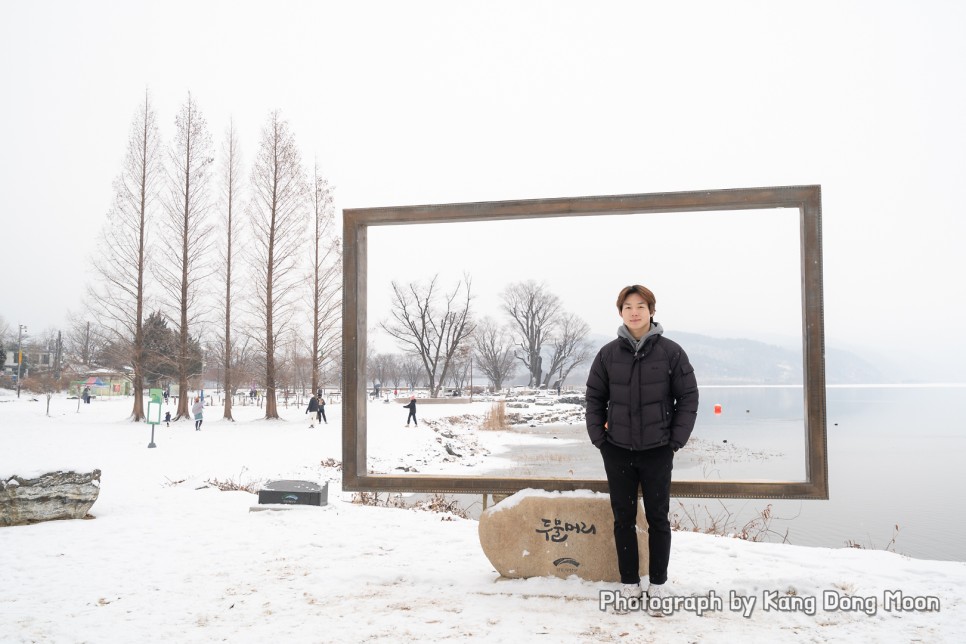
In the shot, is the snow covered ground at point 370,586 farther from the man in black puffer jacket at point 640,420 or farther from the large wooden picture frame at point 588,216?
the large wooden picture frame at point 588,216

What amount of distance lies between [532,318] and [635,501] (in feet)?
7.45

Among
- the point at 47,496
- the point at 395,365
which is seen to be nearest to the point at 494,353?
the point at 47,496

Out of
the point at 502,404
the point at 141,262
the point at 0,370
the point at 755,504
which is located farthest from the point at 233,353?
the point at 0,370

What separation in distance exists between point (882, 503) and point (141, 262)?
23065 mm

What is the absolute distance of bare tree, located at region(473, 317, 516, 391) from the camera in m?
6.21

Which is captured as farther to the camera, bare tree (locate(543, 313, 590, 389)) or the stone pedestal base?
bare tree (locate(543, 313, 590, 389))

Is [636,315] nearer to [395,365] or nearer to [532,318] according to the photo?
[532,318]

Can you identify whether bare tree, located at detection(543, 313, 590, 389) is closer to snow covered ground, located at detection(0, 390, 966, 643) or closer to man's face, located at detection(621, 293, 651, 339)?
man's face, located at detection(621, 293, 651, 339)

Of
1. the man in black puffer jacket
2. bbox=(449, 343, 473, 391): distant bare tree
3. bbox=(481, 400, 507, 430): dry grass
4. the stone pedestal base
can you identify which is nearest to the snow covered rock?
bbox=(449, 343, 473, 391): distant bare tree

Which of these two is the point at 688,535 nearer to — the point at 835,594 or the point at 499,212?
the point at 835,594

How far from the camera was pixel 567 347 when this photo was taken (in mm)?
5535

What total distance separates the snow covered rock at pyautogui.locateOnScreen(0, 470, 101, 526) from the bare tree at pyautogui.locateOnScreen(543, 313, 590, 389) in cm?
487

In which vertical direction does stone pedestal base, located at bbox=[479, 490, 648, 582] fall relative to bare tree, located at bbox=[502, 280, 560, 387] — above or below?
below

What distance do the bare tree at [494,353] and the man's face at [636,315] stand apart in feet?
6.65
